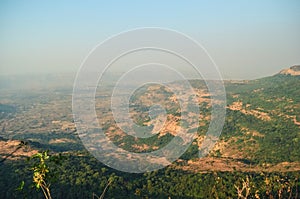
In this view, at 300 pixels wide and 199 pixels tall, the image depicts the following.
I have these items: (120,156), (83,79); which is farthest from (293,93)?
(83,79)

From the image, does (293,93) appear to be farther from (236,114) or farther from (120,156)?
(120,156)

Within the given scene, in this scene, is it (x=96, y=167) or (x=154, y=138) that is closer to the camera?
(x=96, y=167)

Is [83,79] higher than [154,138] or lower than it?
higher

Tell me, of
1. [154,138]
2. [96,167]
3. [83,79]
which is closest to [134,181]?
[96,167]

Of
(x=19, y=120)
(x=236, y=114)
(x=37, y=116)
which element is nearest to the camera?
(x=236, y=114)

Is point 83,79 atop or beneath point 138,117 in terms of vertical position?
atop

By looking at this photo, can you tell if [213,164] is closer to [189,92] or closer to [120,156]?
[120,156]

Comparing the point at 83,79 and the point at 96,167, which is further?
the point at 96,167

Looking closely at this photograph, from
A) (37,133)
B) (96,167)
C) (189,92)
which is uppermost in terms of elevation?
(189,92)

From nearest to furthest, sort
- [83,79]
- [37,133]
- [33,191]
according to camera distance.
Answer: [83,79]
[33,191]
[37,133]
